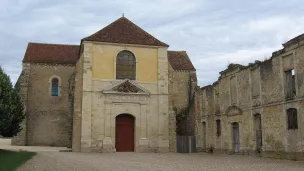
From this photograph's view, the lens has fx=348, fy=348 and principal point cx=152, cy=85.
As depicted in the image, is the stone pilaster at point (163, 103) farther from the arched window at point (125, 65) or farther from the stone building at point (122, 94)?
the arched window at point (125, 65)

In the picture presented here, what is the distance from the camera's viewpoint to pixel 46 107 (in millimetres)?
32156

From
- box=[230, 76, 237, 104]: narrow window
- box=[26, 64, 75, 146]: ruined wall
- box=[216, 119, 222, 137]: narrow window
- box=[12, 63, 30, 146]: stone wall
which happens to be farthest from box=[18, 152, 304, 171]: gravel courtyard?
box=[26, 64, 75, 146]: ruined wall

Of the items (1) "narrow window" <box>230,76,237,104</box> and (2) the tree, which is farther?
(1) "narrow window" <box>230,76,237,104</box>

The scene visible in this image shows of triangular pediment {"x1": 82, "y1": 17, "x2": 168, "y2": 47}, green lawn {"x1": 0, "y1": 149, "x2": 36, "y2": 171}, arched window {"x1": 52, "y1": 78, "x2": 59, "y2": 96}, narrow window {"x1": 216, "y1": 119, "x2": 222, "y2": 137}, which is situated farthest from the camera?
arched window {"x1": 52, "y1": 78, "x2": 59, "y2": 96}

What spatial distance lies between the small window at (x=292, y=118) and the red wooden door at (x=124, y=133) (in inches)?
441

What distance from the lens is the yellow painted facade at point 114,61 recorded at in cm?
2373

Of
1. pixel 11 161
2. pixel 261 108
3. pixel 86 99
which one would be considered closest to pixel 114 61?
pixel 86 99

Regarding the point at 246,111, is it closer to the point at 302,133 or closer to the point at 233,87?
the point at 233,87

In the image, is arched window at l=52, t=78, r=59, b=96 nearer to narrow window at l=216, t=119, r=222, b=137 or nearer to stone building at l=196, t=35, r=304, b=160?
stone building at l=196, t=35, r=304, b=160

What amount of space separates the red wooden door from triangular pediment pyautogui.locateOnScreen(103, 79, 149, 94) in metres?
1.71

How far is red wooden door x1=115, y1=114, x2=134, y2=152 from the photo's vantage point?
23.5 metres


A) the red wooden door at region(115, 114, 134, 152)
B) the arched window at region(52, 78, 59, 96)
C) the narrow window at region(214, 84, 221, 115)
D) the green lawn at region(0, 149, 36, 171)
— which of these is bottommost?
the green lawn at region(0, 149, 36, 171)

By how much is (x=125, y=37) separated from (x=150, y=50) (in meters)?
2.01

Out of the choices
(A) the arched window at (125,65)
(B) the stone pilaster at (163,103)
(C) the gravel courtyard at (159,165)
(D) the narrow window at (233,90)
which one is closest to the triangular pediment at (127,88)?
(A) the arched window at (125,65)
